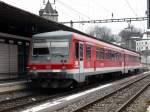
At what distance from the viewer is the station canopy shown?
18337 millimetres

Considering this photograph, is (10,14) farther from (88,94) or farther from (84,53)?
(88,94)

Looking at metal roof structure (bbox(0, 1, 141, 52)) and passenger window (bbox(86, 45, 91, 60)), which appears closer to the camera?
metal roof structure (bbox(0, 1, 141, 52))

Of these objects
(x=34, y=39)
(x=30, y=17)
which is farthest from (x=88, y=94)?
(x=30, y=17)

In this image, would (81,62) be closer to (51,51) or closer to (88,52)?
(88,52)

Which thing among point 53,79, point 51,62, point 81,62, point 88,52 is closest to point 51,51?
point 51,62

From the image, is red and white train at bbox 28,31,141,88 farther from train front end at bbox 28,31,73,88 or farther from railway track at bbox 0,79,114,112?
railway track at bbox 0,79,114,112

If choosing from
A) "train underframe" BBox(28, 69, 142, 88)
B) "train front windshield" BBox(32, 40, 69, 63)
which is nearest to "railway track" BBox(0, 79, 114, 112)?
"train underframe" BBox(28, 69, 142, 88)

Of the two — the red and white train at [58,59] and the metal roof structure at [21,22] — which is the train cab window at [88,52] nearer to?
the red and white train at [58,59]

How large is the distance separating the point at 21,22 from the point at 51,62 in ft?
18.8

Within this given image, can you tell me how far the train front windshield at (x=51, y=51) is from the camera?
58.6 feet

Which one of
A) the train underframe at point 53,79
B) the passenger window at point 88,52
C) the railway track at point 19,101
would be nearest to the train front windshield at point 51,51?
the train underframe at point 53,79

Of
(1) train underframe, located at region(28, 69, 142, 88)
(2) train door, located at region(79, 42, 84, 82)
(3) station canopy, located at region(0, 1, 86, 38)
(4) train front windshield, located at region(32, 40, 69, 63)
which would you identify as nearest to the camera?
(1) train underframe, located at region(28, 69, 142, 88)

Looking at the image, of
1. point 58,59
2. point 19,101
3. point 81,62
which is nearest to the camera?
point 19,101

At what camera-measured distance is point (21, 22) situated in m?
22.6
